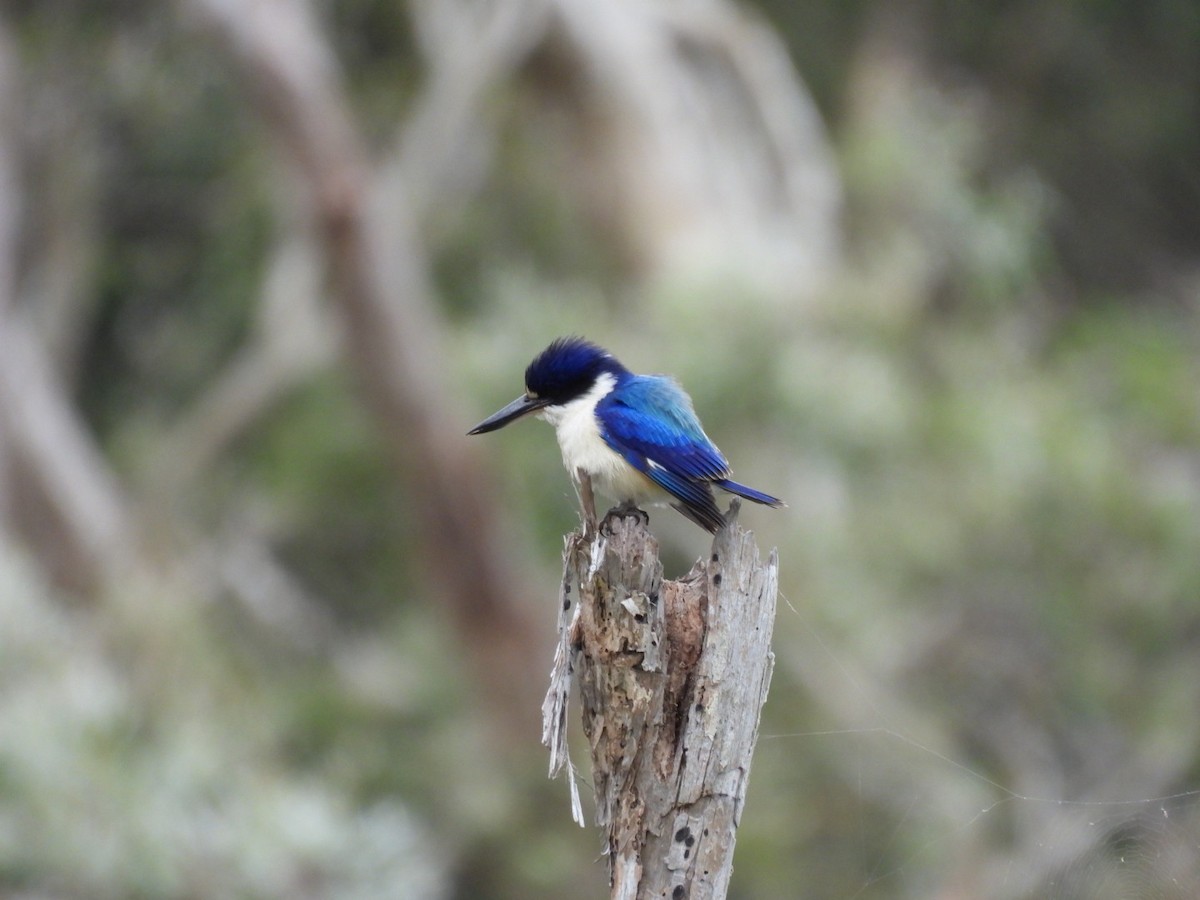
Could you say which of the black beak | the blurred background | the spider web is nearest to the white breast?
the black beak

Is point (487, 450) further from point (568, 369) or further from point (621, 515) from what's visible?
point (621, 515)

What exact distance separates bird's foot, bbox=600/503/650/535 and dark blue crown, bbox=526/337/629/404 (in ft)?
1.44

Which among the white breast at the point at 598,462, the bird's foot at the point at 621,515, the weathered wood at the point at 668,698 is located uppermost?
the white breast at the point at 598,462

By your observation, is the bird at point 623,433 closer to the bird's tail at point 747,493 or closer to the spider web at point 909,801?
the bird's tail at point 747,493

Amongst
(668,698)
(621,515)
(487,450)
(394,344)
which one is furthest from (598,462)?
(487,450)

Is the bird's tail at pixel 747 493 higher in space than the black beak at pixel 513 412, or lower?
lower

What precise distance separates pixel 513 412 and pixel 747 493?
0.66m

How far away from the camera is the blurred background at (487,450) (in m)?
8.16

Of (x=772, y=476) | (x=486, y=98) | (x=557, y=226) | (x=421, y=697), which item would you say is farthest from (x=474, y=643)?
(x=486, y=98)

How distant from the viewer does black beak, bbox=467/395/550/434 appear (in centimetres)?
360

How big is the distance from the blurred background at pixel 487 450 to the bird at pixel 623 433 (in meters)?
2.28

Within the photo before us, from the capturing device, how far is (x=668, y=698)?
2781 millimetres

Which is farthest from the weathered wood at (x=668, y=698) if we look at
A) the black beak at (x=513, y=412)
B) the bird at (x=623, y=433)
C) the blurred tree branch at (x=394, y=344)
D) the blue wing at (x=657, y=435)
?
the blurred tree branch at (x=394, y=344)

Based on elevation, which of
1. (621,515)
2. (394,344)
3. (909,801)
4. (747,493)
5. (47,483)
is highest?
(47,483)
